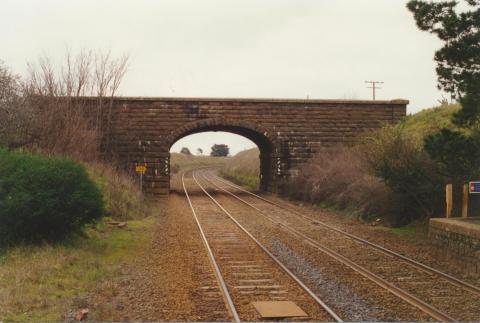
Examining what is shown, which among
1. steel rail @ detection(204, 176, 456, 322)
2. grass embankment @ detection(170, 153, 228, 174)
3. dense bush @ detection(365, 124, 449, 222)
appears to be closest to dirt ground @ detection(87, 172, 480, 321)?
steel rail @ detection(204, 176, 456, 322)

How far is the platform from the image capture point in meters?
11.5

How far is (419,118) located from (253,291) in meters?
25.2

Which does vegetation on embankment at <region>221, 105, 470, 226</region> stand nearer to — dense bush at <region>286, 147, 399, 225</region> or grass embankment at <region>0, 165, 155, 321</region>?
dense bush at <region>286, 147, 399, 225</region>

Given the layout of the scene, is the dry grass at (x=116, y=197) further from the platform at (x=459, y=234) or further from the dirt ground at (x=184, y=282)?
the platform at (x=459, y=234)

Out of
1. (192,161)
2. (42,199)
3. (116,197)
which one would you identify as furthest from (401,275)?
(192,161)

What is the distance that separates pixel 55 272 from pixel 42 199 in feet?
7.54

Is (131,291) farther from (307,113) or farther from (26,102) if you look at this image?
(307,113)

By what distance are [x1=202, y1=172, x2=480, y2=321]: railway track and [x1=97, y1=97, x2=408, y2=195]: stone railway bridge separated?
14.7m

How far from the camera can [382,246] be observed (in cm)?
1364

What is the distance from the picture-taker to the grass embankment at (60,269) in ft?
25.5

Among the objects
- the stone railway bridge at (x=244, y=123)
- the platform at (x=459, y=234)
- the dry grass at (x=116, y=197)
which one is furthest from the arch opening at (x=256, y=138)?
the platform at (x=459, y=234)

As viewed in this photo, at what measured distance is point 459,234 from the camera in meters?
12.3

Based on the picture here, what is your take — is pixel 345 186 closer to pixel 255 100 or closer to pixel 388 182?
pixel 388 182

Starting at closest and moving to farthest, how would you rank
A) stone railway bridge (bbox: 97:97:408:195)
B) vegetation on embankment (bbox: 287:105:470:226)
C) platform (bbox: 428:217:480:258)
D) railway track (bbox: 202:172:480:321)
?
1. railway track (bbox: 202:172:480:321)
2. platform (bbox: 428:217:480:258)
3. vegetation on embankment (bbox: 287:105:470:226)
4. stone railway bridge (bbox: 97:97:408:195)
